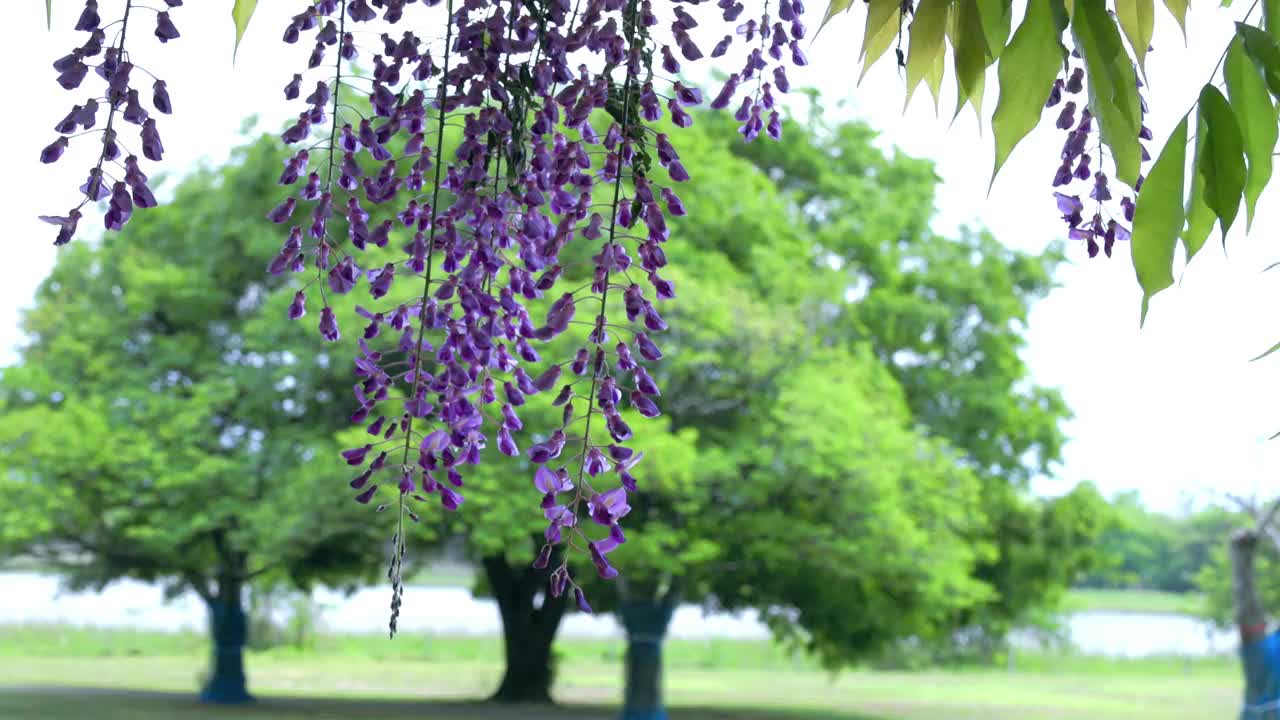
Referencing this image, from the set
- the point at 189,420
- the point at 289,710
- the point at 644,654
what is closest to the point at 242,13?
the point at 644,654

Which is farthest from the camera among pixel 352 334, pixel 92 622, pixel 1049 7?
pixel 92 622

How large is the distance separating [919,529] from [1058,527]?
3.69 metres

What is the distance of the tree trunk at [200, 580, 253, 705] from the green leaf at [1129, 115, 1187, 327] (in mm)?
14067

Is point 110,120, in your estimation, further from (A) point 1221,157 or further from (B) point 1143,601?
(B) point 1143,601

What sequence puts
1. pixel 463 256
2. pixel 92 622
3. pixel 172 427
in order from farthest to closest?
pixel 92 622 < pixel 172 427 < pixel 463 256

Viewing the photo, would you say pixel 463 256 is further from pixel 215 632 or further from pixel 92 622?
pixel 92 622

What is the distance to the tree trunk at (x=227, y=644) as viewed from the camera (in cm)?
1441

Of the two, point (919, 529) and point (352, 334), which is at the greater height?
point (352, 334)

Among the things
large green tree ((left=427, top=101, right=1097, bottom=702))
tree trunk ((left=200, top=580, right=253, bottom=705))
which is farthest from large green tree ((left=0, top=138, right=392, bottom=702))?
large green tree ((left=427, top=101, right=1097, bottom=702))

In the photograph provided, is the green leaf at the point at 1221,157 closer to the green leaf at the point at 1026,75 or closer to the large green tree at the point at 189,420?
the green leaf at the point at 1026,75

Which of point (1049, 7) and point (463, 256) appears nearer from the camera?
point (1049, 7)

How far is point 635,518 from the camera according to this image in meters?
12.4

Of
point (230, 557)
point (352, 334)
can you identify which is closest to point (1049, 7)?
point (352, 334)

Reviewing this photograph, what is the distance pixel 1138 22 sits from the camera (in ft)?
5.11
